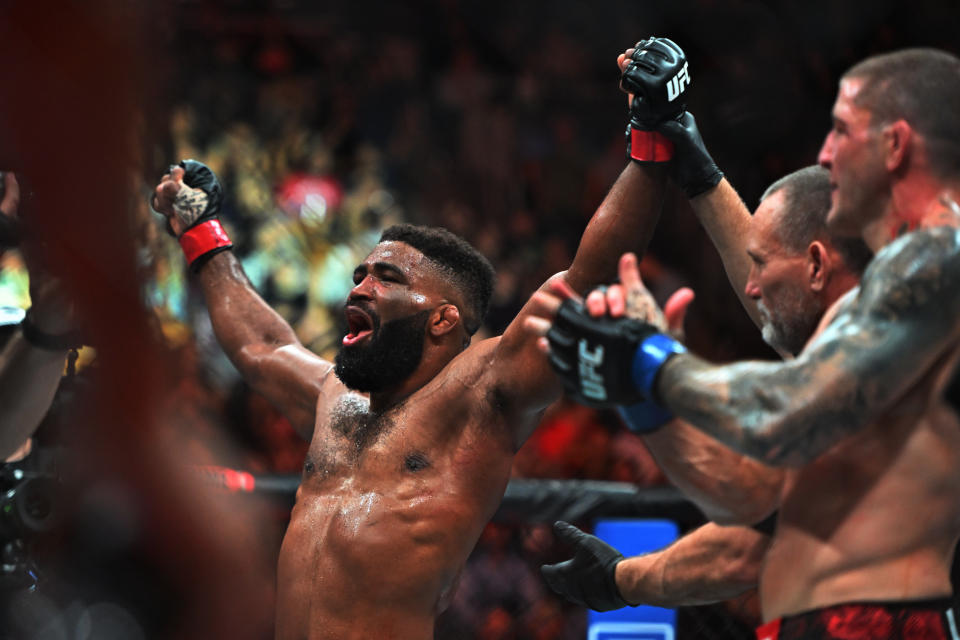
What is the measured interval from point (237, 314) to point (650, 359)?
1.54 meters

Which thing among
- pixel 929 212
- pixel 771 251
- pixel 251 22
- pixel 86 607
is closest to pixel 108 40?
pixel 86 607

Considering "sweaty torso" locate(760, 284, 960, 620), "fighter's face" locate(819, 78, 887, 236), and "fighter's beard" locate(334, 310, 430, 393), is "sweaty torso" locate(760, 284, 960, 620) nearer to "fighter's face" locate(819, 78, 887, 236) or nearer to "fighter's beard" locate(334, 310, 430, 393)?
"fighter's face" locate(819, 78, 887, 236)

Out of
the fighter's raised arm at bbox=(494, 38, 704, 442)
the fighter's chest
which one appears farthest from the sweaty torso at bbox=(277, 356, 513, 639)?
the fighter's raised arm at bbox=(494, 38, 704, 442)

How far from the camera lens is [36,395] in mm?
2035

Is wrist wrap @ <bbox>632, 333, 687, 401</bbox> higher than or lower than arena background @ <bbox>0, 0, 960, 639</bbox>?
higher

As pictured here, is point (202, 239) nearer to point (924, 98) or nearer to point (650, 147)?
point (650, 147)

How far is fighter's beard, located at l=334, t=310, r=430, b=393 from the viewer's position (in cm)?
238

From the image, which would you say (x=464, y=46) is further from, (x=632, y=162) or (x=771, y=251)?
(x=771, y=251)

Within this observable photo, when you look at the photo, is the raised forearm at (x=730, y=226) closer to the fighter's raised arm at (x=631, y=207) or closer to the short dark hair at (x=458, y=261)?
the fighter's raised arm at (x=631, y=207)

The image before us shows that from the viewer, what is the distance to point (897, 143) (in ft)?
5.13

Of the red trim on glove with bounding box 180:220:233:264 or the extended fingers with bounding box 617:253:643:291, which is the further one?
the red trim on glove with bounding box 180:220:233:264

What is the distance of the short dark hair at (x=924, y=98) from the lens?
1.55 meters

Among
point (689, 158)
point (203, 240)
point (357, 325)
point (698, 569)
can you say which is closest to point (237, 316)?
point (203, 240)

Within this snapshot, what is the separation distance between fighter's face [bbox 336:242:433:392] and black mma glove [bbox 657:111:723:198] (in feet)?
2.03
